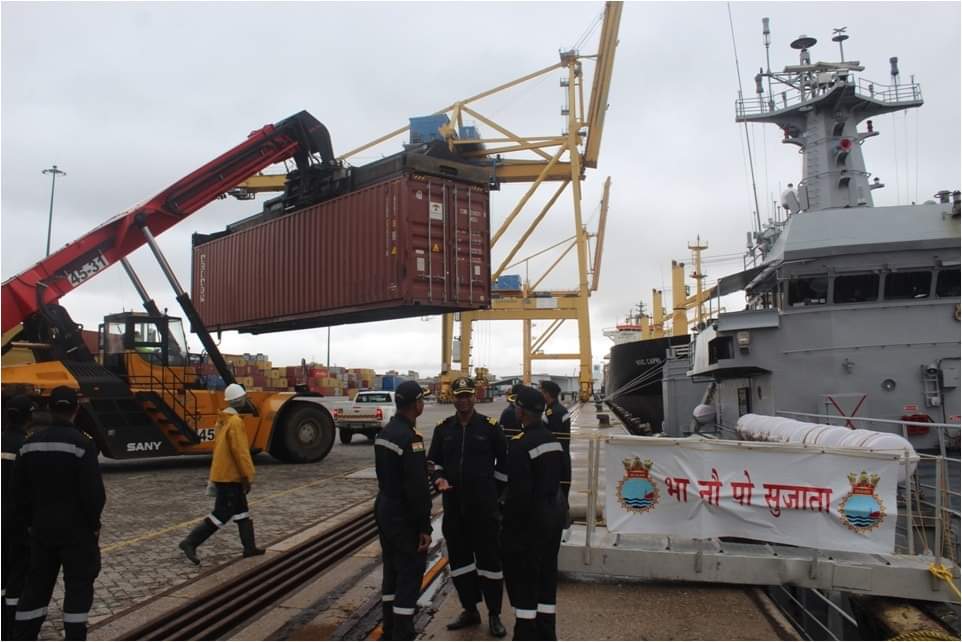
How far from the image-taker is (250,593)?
566cm

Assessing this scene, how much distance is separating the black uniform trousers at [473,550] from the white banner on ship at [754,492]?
1.49 m

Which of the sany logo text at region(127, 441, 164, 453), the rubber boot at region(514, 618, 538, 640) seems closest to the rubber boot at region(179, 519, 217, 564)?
the rubber boot at region(514, 618, 538, 640)

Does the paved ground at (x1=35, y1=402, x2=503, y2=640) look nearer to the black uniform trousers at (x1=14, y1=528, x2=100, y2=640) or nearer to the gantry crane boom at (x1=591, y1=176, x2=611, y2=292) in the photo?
the black uniform trousers at (x1=14, y1=528, x2=100, y2=640)

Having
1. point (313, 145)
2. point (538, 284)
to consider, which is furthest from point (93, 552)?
point (538, 284)

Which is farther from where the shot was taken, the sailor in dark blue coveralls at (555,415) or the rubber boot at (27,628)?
the sailor in dark blue coveralls at (555,415)

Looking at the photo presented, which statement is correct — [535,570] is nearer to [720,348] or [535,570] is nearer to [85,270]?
[720,348]

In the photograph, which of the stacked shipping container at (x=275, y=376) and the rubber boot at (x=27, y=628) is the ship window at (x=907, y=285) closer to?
the rubber boot at (x=27, y=628)

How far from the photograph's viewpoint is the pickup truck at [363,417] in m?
20.8

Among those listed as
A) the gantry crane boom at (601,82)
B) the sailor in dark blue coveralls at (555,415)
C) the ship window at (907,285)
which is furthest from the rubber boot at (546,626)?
the gantry crane boom at (601,82)

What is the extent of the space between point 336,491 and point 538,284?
3517 cm

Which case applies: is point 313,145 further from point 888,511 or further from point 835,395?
point 888,511

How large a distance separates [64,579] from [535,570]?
9.44 feet

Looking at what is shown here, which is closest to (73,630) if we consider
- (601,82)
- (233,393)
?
(233,393)

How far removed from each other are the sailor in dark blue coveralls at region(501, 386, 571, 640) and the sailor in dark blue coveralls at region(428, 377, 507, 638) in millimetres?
318
